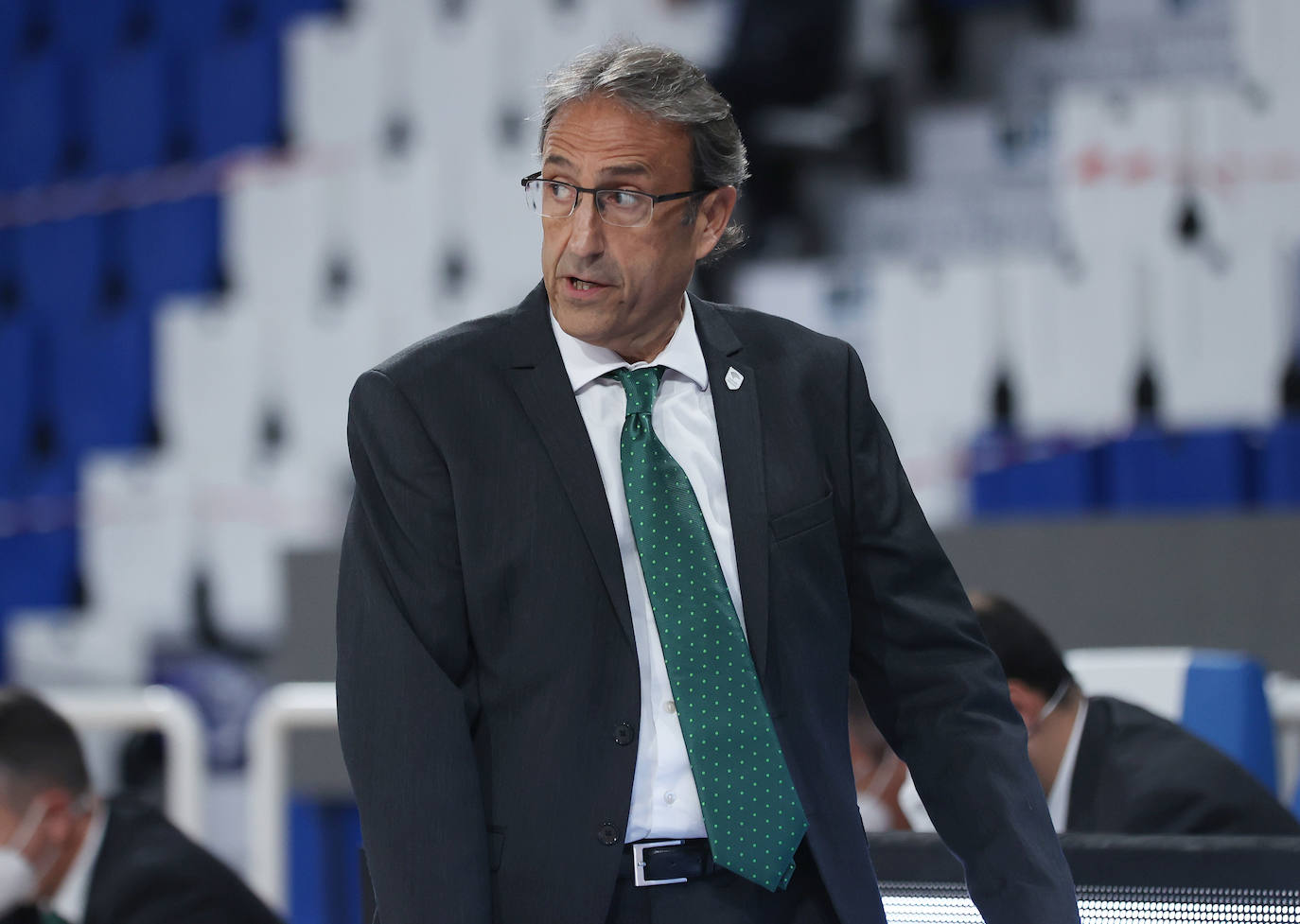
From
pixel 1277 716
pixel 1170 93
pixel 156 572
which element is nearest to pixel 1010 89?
pixel 1170 93

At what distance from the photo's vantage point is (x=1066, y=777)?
2381mm

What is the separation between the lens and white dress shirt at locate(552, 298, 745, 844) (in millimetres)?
1268

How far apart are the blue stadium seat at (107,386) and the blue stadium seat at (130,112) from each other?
0.77 meters

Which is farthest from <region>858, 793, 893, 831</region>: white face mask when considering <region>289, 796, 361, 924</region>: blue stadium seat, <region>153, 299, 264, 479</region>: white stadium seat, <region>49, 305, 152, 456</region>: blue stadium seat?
<region>49, 305, 152, 456</region>: blue stadium seat

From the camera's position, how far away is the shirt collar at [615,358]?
4.48 ft

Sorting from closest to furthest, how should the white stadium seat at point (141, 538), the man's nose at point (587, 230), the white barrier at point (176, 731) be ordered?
the man's nose at point (587, 230) → the white barrier at point (176, 731) → the white stadium seat at point (141, 538)

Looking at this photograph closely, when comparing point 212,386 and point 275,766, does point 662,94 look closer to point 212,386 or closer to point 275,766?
point 275,766

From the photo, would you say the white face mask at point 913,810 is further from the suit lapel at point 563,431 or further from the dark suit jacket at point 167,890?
the suit lapel at point 563,431

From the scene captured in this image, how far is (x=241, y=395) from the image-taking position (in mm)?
7066

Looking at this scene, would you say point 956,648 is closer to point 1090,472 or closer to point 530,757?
point 530,757

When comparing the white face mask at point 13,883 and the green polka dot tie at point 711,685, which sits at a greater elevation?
the green polka dot tie at point 711,685

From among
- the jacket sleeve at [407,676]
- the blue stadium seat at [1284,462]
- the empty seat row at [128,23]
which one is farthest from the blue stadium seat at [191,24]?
the jacket sleeve at [407,676]

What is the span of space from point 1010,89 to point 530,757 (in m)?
5.12

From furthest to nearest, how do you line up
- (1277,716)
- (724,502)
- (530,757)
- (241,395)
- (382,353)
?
(241,395)
(382,353)
(1277,716)
(724,502)
(530,757)
